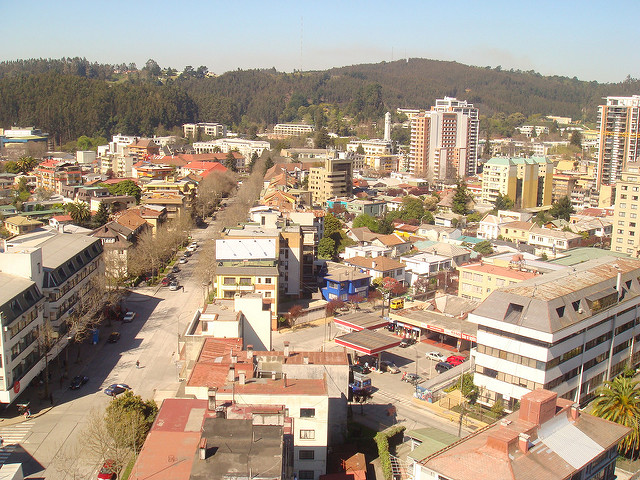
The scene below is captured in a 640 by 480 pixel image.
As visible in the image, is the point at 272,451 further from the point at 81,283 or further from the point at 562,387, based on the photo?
the point at 81,283

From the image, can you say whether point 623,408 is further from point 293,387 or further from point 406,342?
point 406,342

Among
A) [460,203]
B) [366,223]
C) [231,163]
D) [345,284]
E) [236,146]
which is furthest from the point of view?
[236,146]

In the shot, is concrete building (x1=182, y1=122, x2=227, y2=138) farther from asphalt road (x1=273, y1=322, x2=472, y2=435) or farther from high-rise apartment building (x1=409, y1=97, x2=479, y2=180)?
asphalt road (x1=273, y1=322, x2=472, y2=435)


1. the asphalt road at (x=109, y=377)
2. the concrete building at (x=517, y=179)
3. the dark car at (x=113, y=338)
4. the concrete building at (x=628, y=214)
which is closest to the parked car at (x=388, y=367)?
the asphalt road at (x=109, y=377)

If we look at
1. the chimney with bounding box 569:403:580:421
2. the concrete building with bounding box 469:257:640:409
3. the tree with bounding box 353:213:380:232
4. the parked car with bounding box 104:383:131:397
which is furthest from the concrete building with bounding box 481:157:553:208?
the chimney with bounding box 569:403:580:421

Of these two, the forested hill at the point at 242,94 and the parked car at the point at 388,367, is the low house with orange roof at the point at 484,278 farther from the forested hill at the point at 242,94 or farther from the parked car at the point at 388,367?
the forested hill at the point at 242,94

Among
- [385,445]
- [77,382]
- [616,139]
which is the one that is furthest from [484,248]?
[616,139]
